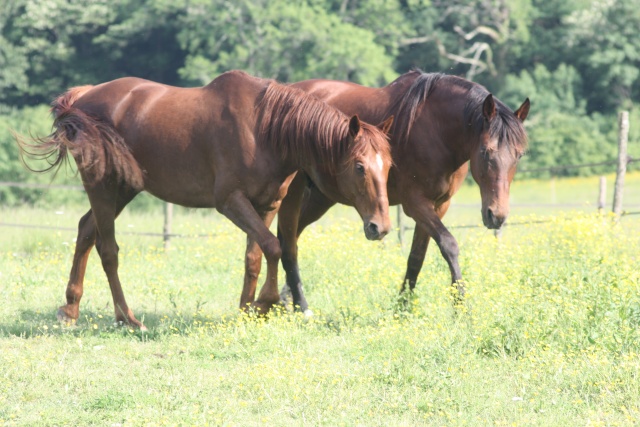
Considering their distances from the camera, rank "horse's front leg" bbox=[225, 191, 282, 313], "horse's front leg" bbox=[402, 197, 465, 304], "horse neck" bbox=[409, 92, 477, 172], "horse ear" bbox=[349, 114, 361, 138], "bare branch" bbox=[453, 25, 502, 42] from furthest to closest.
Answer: "bare branch" bbox=[453, 25, 502, 42] → "horse neck" bbox=[409, 92, 477, 172] → "horse's front leg" bbox=[402, 197, 465, 304] → "horse's front leg" bbox=[225, 191, 282, 313] → "horse ear" bbox=[349, 114, 361, 138]

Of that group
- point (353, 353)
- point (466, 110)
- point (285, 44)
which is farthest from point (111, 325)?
point (285, 44)

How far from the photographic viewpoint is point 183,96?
24.4 feet

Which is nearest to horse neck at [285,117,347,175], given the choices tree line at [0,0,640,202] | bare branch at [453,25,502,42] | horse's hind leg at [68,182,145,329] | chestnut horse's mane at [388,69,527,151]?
chestnut horse's mane at [388,69,527,151]

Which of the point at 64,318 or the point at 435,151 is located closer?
the point at 435,151

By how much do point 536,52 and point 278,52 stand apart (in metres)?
12.7

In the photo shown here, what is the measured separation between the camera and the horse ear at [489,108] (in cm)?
672

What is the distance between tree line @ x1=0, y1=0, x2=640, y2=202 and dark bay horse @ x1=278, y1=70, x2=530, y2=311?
23223 millimetres

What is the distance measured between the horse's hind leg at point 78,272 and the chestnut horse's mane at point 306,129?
1.99m

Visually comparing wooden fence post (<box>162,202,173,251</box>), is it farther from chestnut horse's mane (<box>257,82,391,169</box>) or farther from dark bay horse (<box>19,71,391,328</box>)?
chestnut horse's mane (<box>257,82,391,169</box>)

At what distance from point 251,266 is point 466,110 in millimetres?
2171

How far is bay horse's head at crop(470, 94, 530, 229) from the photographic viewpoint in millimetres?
6688

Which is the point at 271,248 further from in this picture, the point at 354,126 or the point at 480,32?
the point at 480,32

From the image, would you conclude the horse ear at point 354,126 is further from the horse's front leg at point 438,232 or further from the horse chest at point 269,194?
the horse's front leg at point 438,232

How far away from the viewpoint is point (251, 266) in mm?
7207
